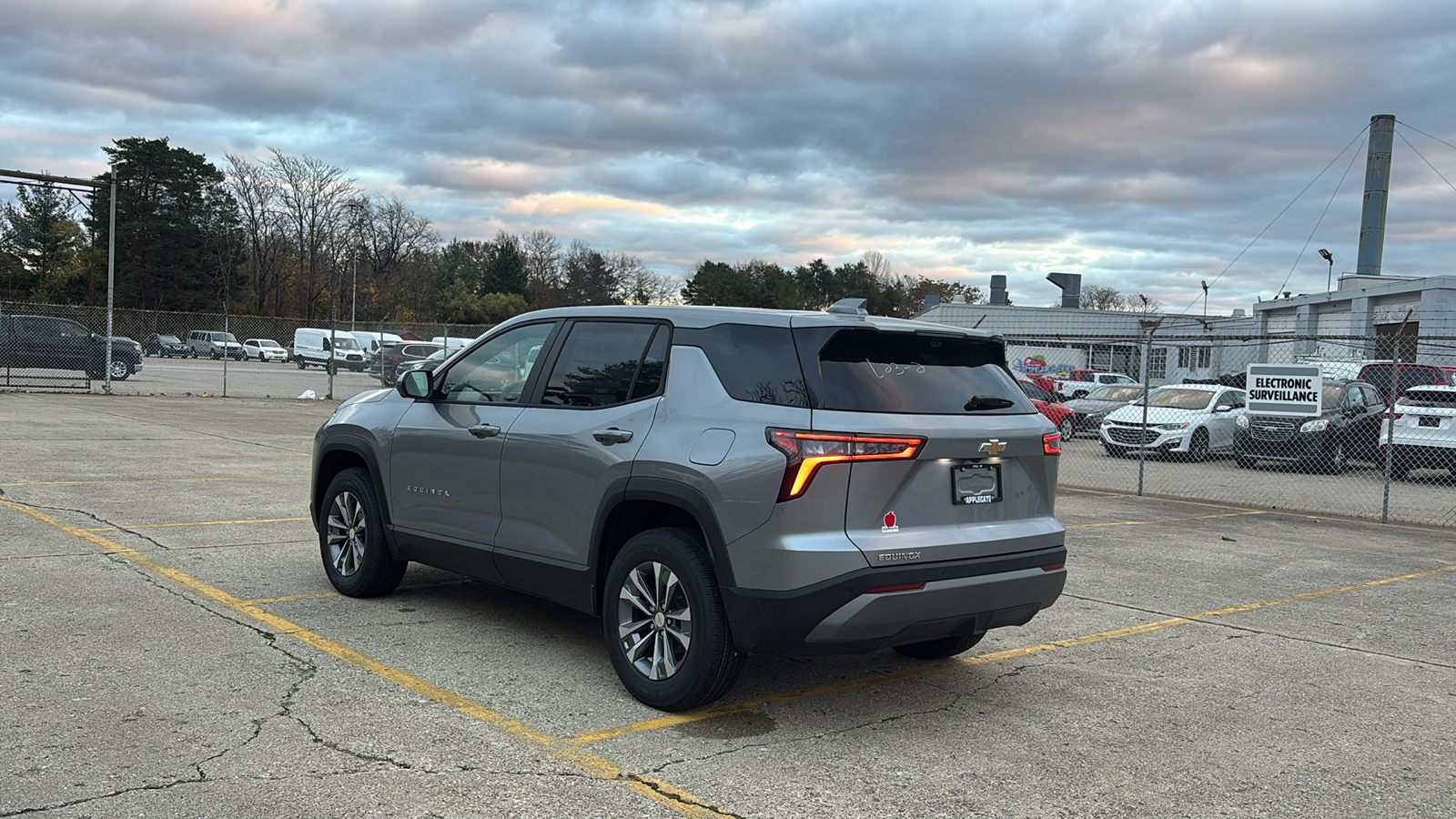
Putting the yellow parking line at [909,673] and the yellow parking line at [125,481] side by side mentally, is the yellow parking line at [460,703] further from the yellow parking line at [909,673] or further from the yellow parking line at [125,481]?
the yellow parking line at [125,481]

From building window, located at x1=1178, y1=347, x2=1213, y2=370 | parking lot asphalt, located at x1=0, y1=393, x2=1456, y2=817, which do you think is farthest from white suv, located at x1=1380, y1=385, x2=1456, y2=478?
building window, located at x1=1178, y1=347, x2=1213, y2=370

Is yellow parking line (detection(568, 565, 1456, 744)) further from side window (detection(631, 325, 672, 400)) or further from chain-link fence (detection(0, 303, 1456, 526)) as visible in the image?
chain-link fence (detection(0, 303, 1456, 526))

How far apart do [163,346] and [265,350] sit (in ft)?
17.2

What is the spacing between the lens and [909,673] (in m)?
5.46

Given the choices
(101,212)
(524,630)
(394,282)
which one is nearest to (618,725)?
(524,630)

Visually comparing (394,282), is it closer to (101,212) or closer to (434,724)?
(101,212)

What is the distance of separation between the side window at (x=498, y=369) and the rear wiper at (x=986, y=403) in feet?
7.23

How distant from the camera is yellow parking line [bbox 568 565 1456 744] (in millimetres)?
4441

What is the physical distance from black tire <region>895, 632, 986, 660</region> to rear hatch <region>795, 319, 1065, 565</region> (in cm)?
95

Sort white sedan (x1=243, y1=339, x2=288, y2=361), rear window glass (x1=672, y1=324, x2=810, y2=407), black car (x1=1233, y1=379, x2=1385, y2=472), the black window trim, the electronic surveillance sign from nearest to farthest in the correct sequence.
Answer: rear window glass (x1=672, y1=324, x2=810, y2=407)
the black window trim
the electronic surveillance sign
black car (x1=1233, y1=379, x2=1385, y2=472)
white sedan (x1=243, y1=339, x2=288, y2=361)

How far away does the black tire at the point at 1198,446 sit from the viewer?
19.4m

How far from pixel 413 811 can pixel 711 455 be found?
5.66 feet

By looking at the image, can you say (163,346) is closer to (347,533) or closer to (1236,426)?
(1236,426)

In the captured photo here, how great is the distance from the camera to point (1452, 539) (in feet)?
36.4
